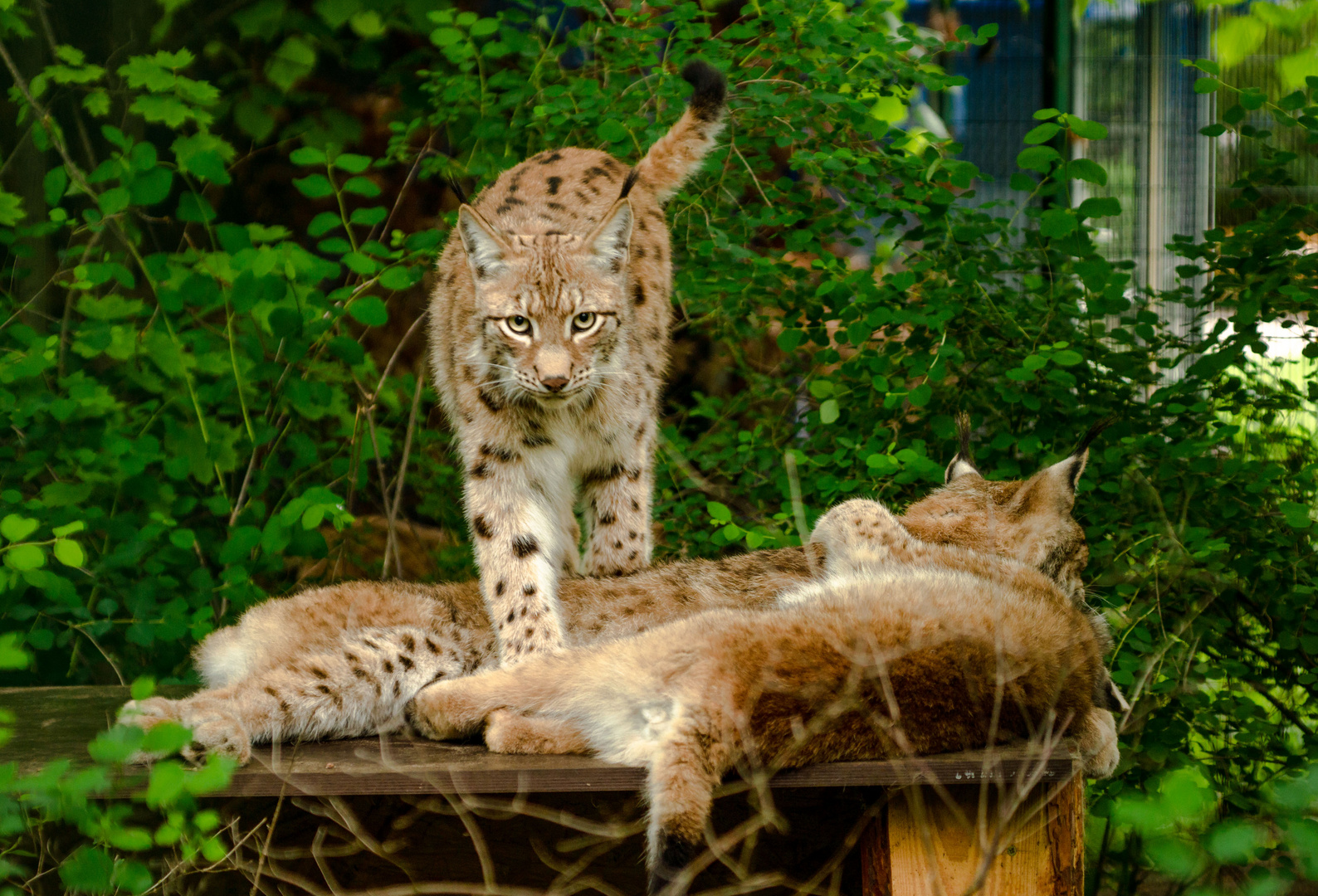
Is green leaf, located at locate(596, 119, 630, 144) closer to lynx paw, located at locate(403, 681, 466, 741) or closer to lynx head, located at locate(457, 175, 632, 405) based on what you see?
lynx head, located at locate(457, 175, 632, 405)

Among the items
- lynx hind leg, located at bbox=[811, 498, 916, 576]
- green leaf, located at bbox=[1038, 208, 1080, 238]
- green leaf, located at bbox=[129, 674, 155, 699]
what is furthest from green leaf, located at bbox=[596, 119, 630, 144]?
green leaf, located at bbox=[129, 674, 155, 699]

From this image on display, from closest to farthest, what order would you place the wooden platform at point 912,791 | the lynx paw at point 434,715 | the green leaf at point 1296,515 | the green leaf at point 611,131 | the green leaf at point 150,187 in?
1. the wooden platform at point 912,791
2. the lynx paw at point 434,715
3. the green leaf at point 1296,515
4. the green leaf at point 150,187
5. the green leaf at point 611,131

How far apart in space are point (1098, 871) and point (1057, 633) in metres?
1.01

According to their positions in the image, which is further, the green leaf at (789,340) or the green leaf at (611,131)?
the green leaf at (789,340)

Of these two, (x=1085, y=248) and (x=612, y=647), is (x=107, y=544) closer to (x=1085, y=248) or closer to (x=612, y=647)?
(x=612, y=647)

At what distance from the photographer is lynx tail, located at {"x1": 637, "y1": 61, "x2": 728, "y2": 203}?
385 cm

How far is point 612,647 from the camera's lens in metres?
2.39

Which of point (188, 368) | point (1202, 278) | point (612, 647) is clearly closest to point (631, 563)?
point (612, 647)

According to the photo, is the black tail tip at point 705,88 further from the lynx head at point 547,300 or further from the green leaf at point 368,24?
the green leaf at point 368,24

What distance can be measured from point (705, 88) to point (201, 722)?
2.63 m

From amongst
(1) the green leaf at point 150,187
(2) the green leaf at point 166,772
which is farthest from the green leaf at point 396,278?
(2) the green leaf at point 166,772

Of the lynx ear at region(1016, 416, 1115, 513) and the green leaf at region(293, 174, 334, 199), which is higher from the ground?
the green leaf at region(293, 174, 334, 199)

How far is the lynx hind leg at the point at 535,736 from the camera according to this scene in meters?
2.34

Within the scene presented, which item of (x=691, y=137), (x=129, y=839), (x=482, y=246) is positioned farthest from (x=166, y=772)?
(x=691, y=137)
